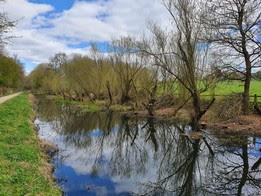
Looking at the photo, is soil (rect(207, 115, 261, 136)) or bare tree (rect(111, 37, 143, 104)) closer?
soil (rect(207, 115, 261, 136))

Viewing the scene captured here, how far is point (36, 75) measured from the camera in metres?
71.2

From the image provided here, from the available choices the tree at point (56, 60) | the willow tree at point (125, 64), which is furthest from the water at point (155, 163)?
the tree at point (56, 60)

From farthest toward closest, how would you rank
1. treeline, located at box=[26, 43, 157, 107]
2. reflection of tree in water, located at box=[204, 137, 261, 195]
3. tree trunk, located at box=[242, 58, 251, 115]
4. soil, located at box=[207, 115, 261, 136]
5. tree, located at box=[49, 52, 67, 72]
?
1. tree, located at box=[49, 52, 67, 72]
2. treeline, located at box=[26, 43, 157, 107]
3. tree trunk, located at box=[242, 58, 251, 115]
4. soil, located at box=[207, 115, 261, 136]
5. reflection of tree in water, located at box=[204, 137, 261, 195]

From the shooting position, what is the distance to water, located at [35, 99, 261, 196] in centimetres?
687

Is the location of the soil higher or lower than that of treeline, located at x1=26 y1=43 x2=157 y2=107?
lower

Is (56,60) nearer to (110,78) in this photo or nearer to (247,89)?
(110,78)

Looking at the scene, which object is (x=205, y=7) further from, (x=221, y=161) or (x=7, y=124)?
(x=7, y=124)

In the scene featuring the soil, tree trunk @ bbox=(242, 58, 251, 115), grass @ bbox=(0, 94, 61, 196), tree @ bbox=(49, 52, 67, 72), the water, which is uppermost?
tree @ bbox=(49, 52, 67, 72)

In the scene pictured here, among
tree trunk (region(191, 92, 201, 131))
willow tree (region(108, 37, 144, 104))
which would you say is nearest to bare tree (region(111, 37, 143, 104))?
willow tree (region(108, 37, 144, 104))

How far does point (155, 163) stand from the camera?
9164 mm

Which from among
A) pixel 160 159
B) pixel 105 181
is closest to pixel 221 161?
pixel 160 159

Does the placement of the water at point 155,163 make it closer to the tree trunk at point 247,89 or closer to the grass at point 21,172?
the grass at point 21,172

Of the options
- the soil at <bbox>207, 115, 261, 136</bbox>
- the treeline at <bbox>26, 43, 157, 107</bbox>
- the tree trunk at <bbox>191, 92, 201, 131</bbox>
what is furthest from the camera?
the treeline at <bbox>26, 43, 157, 107</bbox>

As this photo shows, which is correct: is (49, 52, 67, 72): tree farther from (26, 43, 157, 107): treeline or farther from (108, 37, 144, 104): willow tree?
(108, 37, 144, 104): willow tree
